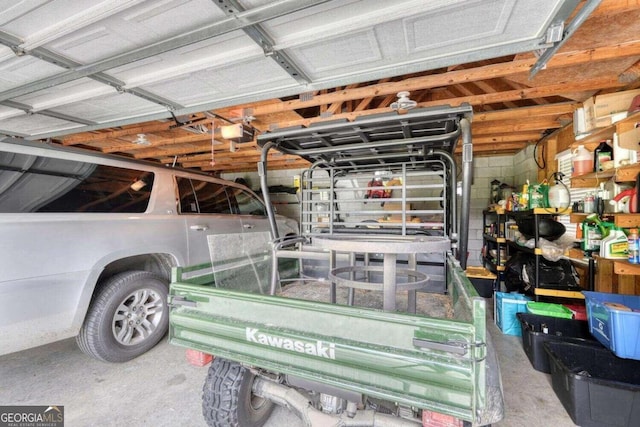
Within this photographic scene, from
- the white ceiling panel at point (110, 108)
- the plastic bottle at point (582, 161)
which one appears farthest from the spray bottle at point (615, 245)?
the white ceiling panel at point (110, 108)

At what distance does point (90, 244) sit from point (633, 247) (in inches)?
163

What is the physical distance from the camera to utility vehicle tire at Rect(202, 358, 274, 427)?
1.45 metres

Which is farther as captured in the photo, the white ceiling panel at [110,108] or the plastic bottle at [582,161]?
the plastic bottle at [582,161]

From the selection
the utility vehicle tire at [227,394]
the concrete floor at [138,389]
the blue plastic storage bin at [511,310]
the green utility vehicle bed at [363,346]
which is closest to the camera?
the green utility vehicle bed at [363,346]

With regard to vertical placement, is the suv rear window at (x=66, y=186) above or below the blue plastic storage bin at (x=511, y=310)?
above

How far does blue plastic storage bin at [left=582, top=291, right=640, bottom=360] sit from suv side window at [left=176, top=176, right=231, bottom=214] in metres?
3.88

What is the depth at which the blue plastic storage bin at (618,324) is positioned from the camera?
6.28 feet

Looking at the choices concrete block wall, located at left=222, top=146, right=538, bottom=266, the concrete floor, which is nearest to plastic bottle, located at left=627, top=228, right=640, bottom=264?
the concrete floor

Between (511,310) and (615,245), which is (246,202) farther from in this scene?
(615,245)

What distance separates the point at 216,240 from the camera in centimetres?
173

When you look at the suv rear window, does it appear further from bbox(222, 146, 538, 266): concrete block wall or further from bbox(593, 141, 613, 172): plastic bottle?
bbox(593, 141, 613, 172): plastic bottle

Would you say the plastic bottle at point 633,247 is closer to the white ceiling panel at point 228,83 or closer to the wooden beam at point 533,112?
the wooden beam at point 533,112

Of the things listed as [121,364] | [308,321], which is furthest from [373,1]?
[121,364]

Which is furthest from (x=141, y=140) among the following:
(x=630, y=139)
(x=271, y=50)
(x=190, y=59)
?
(x=630, y=139)
